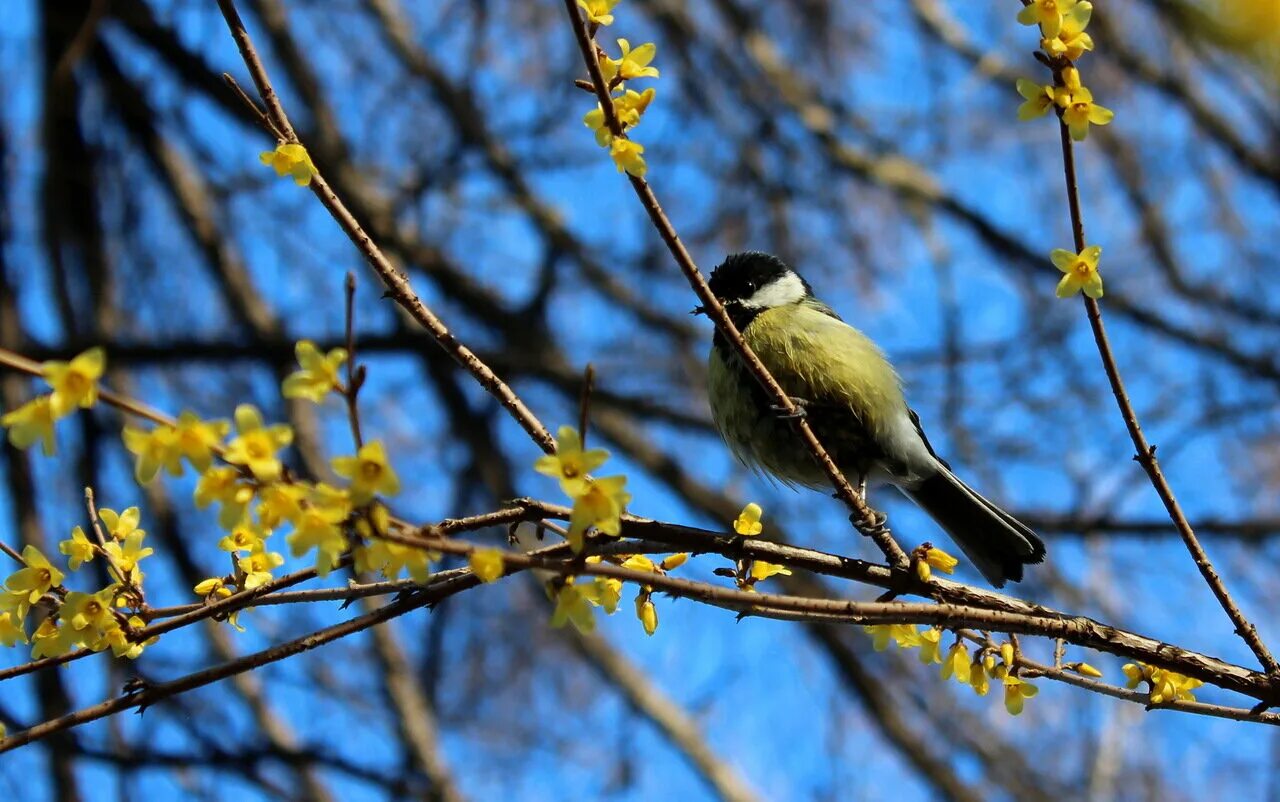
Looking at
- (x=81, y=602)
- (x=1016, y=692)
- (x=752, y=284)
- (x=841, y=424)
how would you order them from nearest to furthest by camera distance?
(x=81, y=602) < (x=1016, y=692) < (x=841, y=424) < (x=752, y=284)

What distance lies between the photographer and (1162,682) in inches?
74.1

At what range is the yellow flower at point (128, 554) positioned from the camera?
5.34 feet

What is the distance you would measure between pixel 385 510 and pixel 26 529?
A: 4.41 metres

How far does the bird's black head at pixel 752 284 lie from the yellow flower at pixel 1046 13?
174 cm

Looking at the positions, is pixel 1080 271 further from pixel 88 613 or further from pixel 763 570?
pixel 88 613

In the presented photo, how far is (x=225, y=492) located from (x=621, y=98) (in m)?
0.78

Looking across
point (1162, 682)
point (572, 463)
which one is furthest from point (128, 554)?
point (1162, 682)

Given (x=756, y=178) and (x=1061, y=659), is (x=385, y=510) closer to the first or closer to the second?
(x=1061, y=659)

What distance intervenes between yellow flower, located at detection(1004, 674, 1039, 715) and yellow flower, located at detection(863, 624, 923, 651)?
0.16m

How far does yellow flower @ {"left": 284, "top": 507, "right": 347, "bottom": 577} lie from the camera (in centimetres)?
132

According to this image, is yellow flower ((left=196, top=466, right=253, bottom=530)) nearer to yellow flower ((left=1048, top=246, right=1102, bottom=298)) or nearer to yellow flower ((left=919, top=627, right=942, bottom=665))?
yellow flower ((left=919, top=627, right=942, bottom=665))

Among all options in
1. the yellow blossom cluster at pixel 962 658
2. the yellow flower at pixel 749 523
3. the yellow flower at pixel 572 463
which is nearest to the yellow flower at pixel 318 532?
the yellow flower at pixel 572 463

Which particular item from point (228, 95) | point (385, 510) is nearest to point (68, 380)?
point (385, 510)

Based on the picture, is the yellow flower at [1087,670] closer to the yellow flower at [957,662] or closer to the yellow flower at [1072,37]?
the yellow flower at [957,662]
